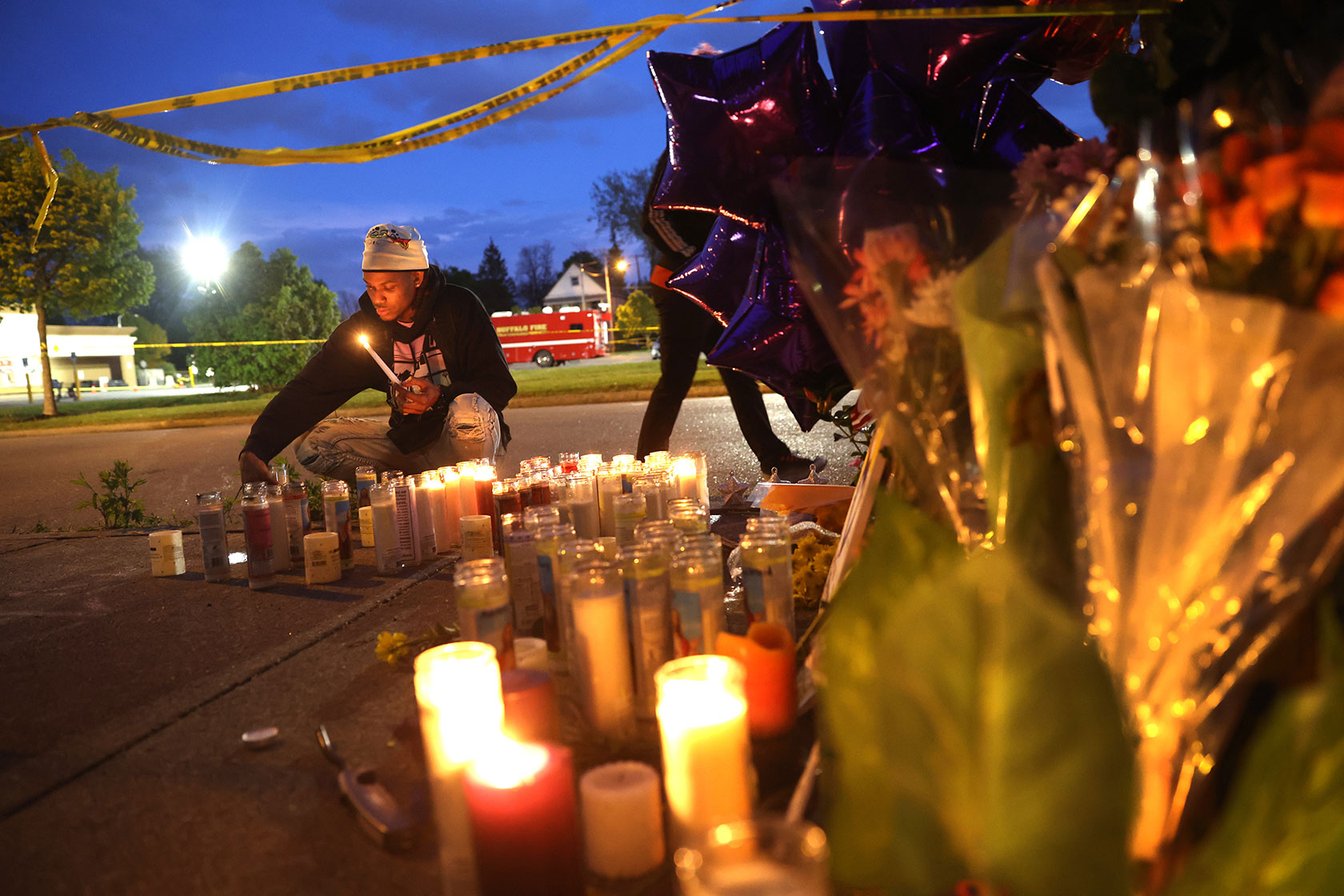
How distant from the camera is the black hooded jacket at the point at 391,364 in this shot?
14.6 ft

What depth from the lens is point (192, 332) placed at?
50.4 m

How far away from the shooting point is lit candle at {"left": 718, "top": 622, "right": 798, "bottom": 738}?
1.64 m

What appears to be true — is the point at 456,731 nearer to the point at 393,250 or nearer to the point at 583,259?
the point at 393,250

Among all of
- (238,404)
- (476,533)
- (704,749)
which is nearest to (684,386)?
(476,533)

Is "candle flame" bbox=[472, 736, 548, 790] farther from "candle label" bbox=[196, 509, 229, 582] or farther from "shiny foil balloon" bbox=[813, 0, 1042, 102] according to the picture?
"candle label" bbox=[196, 509, 229, 582]

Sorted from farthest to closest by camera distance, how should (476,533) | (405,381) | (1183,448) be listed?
(405,381)
(476,533)
(1183,448)

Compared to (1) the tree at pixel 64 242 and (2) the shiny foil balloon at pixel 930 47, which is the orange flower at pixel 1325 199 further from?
(1) the tree at pixel 64 242

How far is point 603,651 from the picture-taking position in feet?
5.86

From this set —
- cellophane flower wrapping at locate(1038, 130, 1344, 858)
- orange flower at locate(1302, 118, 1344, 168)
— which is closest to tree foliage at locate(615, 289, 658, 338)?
cellophane flower wrapping at locate(1038, 130, 1344, 858)

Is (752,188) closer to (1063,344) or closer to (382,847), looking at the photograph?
(1063,344)

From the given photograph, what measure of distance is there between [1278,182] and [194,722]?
7.92 feet

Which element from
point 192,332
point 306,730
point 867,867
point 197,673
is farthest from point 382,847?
point 192,332

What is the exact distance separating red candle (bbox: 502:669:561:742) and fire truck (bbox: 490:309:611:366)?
→ 26.7 metres

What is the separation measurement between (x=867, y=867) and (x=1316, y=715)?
49 cm
